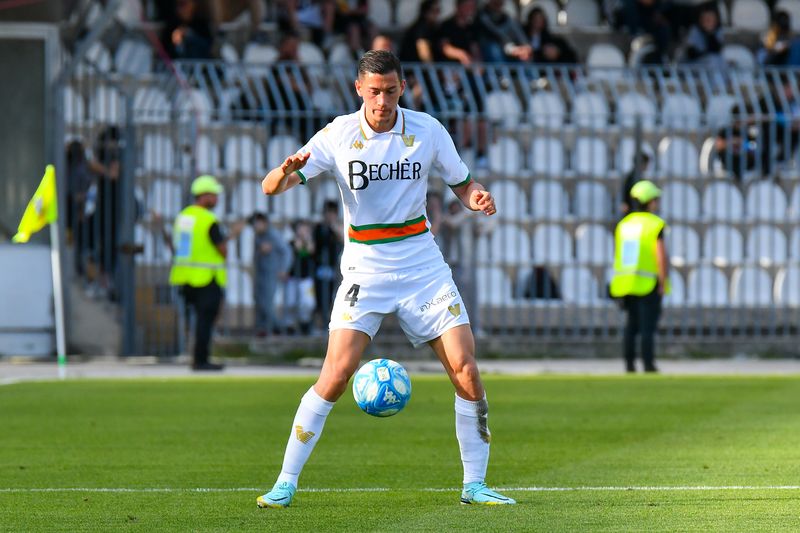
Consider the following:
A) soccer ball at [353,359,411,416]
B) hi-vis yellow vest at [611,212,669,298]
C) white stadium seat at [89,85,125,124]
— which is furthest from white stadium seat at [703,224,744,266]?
soccer ball at [353,359,411,416]

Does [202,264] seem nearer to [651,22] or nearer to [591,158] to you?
[591,158]

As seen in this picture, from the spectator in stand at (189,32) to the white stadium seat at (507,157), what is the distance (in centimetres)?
448

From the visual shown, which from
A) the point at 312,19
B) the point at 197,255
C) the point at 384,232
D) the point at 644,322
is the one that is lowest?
the point at 644,322

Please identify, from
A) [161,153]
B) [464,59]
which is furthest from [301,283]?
[464,59]

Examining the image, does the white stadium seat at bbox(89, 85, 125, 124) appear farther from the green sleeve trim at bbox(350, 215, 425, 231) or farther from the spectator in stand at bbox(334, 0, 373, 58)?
the green sleeve trim at bbox(350, 215, 425, 231)

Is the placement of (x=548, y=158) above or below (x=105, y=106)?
below

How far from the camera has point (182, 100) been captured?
2172cm

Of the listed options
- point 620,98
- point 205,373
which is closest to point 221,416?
point 205,373

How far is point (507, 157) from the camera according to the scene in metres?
22.6

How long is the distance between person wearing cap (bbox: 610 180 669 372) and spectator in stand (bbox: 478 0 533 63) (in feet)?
19.6

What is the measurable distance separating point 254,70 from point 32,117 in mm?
3304

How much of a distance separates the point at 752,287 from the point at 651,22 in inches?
232

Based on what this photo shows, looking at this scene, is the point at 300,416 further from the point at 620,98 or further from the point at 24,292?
the point at 620,98

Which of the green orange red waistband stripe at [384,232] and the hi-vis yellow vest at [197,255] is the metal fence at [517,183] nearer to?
the hi-vis yellow vest at [197,255]
